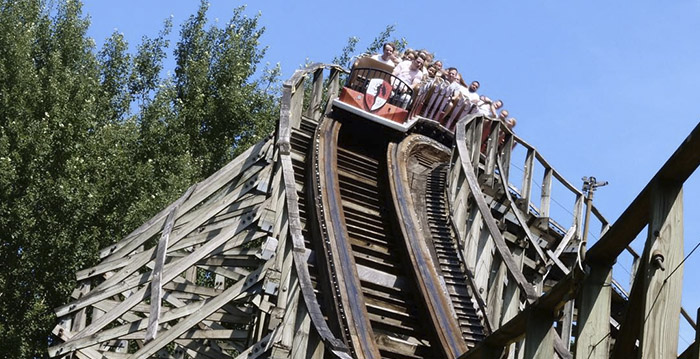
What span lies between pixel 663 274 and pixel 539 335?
28.2 inches

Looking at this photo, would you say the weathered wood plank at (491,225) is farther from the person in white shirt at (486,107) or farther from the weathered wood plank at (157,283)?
the weathered wood plank at (157,283)

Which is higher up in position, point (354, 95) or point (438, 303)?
point (354, 95)

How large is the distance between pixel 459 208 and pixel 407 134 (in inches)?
132

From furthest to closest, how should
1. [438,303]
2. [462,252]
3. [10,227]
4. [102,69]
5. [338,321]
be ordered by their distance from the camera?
[102,69]
[10,227]
[462,252]
[438,303]
[338,321]

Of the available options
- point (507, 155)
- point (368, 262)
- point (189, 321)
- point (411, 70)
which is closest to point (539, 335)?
point (189, 321)

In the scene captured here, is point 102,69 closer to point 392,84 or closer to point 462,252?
point 392,84

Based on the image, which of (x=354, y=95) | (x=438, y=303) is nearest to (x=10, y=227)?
(x=354, y=95)

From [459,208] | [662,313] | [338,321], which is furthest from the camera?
[459,208]

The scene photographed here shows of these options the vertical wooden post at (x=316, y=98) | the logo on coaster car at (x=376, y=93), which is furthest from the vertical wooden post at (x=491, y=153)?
the vertical wooden post at (x=316, y=98)

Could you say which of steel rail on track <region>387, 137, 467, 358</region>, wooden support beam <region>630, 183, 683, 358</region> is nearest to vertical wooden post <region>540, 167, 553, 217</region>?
steel rail on track <region>387, 137, 467, 358</region>

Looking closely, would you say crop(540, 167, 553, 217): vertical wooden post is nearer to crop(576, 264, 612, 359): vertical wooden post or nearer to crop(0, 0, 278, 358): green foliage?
crop(0, 0, 278, 358): green foliage

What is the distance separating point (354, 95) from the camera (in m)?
18.2

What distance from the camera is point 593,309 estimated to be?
4094 mm

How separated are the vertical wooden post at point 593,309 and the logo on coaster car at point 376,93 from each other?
14093mm
